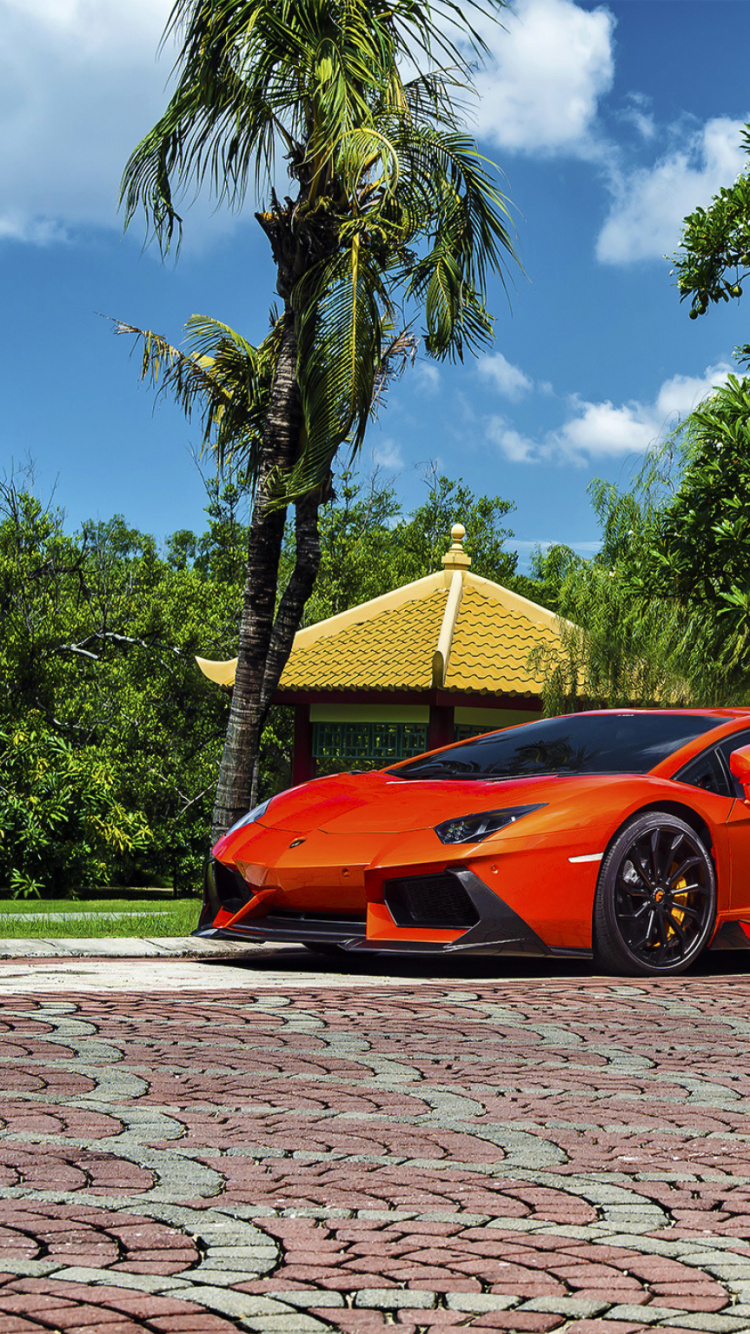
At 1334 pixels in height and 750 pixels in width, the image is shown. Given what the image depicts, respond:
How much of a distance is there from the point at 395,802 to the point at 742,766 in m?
1.84

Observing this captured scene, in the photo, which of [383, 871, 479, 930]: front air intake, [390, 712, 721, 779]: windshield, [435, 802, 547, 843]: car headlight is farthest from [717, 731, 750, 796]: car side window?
[383, 871, 479, 930]: front air intake

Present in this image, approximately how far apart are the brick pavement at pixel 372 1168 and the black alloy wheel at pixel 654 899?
90 centimetres

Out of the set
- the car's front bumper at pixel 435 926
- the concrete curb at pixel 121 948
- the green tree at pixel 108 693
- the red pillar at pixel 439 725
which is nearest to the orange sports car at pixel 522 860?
the car's front bumper at pixel 435 926

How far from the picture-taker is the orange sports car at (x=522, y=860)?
20.3 ft

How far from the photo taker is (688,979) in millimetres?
6500

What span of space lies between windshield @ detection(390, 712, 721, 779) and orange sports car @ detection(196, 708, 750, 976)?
Result: 0.02 metres

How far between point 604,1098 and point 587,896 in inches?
94.1

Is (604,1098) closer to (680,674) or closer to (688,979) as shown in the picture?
(688,979)

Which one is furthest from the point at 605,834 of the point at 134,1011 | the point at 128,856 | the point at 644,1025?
the point at 128,856

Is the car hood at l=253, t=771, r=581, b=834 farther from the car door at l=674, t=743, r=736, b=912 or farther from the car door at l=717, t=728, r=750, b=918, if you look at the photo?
the car door at l=717, t=728, r=750, b=918

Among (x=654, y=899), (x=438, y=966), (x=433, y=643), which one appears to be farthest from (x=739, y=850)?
(x=433, y=643)

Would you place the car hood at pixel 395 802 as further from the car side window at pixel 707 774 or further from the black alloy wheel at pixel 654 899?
the car side window at pixel 707 774

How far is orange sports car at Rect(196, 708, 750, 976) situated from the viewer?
619cm

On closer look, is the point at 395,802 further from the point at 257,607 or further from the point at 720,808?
the point at 257,607
